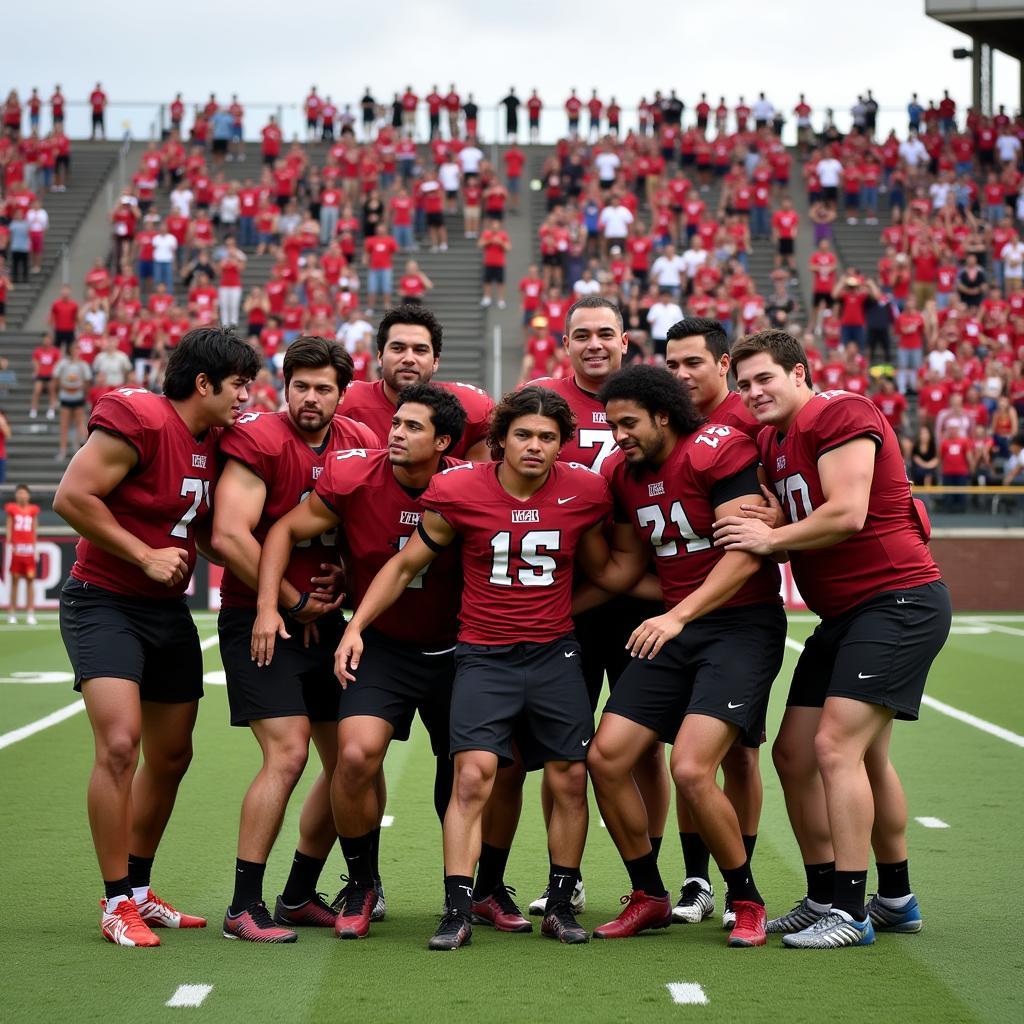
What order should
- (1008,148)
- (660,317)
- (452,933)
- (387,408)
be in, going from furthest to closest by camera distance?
(1008,148)
(660,317)
(387,408)
(452,933)

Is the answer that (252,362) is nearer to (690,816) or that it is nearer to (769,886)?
(690,816)

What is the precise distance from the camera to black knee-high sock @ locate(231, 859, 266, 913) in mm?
5363

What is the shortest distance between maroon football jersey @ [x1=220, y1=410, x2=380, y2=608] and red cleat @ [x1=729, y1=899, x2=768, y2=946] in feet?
6.33

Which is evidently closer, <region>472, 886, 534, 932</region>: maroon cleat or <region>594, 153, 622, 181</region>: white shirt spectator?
<region>472, 886, 534, 932</region>: maroon cleat

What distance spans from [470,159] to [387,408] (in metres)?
23.3

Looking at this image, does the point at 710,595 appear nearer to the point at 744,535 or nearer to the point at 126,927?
the point at 744,535

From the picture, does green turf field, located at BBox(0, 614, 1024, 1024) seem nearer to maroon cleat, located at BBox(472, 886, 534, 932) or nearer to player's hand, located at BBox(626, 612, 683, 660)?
maroon cleat, located at BBox(472, 886, 534, 932)

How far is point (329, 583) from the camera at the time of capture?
224 inches

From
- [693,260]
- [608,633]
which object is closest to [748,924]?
[608,633]

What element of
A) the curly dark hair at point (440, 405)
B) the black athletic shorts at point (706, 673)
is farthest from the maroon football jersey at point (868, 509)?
the curly dark hair at point (440, 405)

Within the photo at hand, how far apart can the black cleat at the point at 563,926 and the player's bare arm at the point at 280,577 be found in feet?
4.39

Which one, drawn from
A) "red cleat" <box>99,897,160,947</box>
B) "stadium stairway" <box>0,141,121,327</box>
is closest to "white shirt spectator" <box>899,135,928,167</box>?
"stadium stairway" <box>0,141,121,327</box>

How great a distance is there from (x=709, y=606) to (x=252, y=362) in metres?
1.87

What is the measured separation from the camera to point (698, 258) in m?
25.0
